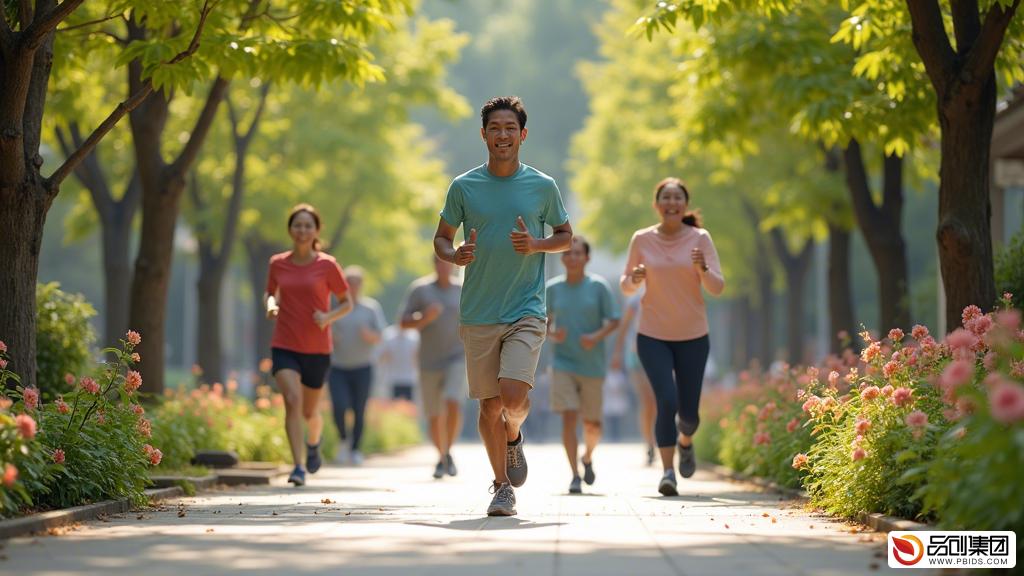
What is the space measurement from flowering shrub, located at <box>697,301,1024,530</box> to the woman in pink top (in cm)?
90

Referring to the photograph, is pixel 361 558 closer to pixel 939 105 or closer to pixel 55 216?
pixel 939 105

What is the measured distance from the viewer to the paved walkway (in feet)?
23.2

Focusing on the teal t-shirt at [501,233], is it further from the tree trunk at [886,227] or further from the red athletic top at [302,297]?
the tree trunk at [886,227]

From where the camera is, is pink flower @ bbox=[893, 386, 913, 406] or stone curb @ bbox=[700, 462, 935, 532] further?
pink flower @ bbox=[893, 386, 913, 406]

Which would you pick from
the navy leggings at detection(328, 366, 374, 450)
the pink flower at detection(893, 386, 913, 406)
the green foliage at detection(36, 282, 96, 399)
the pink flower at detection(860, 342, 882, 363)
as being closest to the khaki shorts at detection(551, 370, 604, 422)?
the green foliage at detection(36, 282, 96, 399)

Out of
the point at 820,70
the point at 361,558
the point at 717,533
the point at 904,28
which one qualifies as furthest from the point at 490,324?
the point at 820,70

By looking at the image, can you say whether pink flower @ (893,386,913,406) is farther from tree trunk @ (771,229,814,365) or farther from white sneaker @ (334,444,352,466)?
tree trunk @ (771,229,814,365)

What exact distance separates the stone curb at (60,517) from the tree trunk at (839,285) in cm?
1355

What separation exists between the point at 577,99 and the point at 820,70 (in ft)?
200

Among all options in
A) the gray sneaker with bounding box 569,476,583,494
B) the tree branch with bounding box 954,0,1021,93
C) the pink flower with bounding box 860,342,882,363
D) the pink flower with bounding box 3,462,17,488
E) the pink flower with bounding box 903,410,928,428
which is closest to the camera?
the pink flower with bounding box 3,462,17,488

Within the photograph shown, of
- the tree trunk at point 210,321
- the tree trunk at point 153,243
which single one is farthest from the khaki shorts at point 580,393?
the tree trunk at point 210,321

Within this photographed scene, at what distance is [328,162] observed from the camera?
2850 centimetres

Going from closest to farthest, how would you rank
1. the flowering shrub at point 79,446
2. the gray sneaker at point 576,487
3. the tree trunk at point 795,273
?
1. the flowering shrub at point 79,446
2. the gray sneaker at point 576,487
3. the tree trunk at point 795,273

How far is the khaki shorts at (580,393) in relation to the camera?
14344mm
